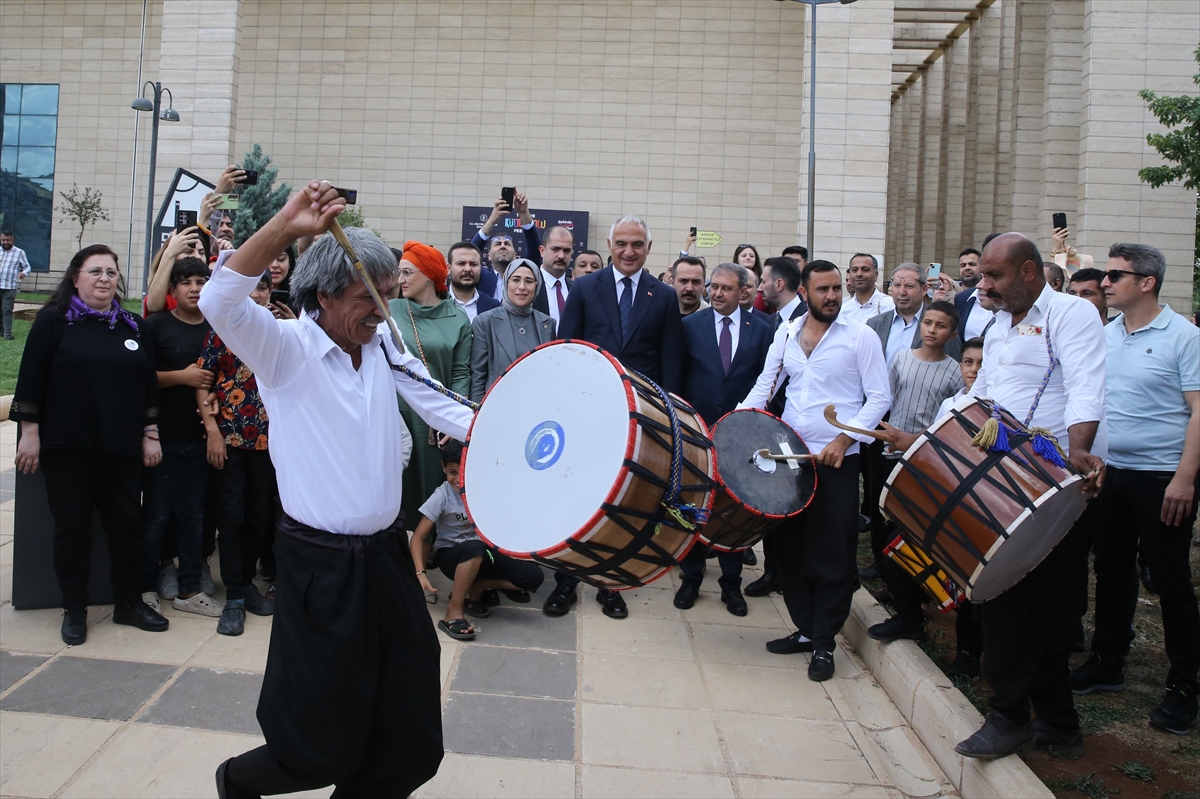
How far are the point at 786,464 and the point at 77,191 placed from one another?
2556 centimetres

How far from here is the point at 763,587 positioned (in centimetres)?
632

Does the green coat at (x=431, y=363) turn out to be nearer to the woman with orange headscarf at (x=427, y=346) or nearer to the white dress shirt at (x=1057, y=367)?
the woman with orange headscarf at (x=427, y=346)

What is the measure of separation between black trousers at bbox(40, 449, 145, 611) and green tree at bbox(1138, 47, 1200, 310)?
47.0 ft

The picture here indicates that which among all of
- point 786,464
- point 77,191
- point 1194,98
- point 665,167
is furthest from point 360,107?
point 786,464

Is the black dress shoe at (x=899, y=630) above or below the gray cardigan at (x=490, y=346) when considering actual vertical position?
below

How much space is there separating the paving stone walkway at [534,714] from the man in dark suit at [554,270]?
2.79m

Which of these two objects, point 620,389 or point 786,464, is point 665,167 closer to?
point 786,464

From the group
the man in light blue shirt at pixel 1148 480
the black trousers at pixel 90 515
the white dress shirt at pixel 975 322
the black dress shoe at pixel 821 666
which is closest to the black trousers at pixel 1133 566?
the man in light blue shirt at pixel 1148 480

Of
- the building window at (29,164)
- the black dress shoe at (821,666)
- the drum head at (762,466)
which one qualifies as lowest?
the black dress shoe at (821,666)

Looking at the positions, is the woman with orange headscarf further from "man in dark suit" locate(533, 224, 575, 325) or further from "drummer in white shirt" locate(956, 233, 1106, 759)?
"drummer in white shirt" locate(956, 233, 1106, 759)

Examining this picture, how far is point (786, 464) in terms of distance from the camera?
189 inches

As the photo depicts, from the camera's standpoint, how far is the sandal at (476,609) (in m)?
5.44

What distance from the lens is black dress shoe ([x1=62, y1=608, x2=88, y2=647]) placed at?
464cm

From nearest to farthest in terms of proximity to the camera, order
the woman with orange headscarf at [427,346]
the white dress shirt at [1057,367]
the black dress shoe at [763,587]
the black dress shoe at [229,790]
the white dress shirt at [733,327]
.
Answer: the black dress shoe at [229,790]
the white dress shirt at [1057,367]
the woman with orange headscarf at [427,346]
the white dress shirt at [733,327]
the black dress shoe at [763,587]
